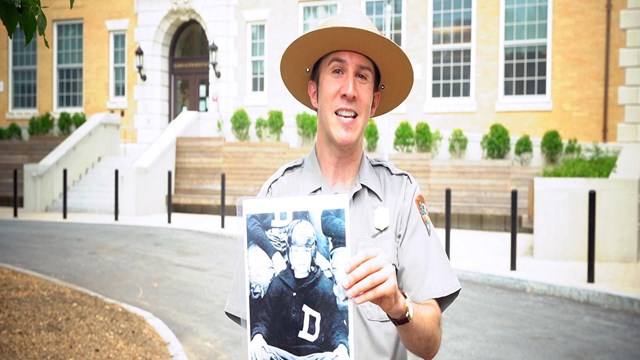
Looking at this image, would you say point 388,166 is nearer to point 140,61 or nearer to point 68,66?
point 140,61

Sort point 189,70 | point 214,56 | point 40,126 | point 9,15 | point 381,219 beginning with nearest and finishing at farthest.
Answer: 1. point 381,219
2. point 9,15
3. point 40,126
4. point 214,56
5. point 189,70

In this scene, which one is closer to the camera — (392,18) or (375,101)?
(375,101)

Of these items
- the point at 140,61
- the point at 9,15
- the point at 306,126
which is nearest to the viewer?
the point at 9,15

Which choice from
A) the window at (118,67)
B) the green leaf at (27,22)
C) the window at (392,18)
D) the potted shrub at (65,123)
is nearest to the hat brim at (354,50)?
the green leaf at (27,22)

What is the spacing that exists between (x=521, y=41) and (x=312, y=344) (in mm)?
20061

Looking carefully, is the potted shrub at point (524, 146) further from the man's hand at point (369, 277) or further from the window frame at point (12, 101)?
the window frame at point (12, 101)

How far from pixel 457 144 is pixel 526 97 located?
308cm

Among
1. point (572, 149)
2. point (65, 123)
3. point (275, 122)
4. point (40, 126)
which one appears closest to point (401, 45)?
point (275, 122)

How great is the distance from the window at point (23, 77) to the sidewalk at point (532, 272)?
52.4 feet

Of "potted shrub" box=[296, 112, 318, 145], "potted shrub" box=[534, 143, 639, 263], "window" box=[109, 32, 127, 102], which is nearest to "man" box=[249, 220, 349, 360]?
"potted shrub" box=[534, 143, 639, 263]

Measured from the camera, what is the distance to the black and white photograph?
1842 millimetres

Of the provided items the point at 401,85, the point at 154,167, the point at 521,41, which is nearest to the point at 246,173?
the point at 154,167

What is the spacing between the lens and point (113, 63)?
85.5 ft

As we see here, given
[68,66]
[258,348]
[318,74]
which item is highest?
[68,66]
